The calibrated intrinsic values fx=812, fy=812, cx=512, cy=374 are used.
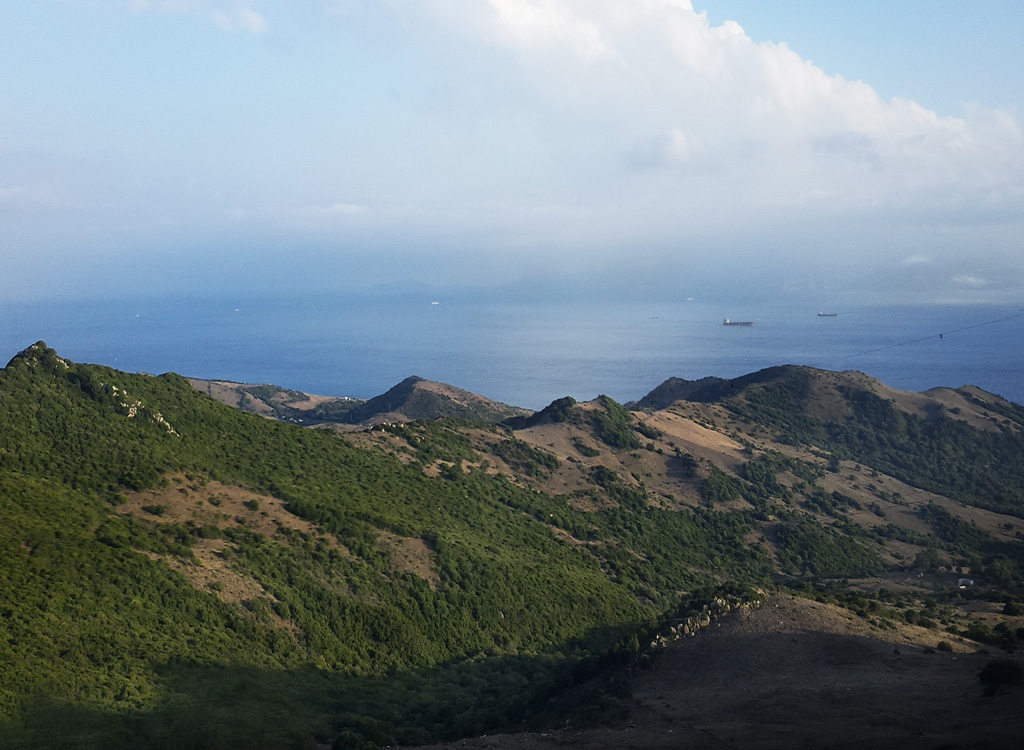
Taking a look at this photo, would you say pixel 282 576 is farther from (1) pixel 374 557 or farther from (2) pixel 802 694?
(2) pixel 802 694

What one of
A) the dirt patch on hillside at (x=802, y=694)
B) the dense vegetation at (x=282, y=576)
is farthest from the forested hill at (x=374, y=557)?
the dirt patch on hillside at (x=802, y=694)

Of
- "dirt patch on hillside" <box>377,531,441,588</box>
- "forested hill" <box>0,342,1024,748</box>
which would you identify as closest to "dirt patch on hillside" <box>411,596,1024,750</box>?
"forested hill" <box>0,342,1024,748</box>

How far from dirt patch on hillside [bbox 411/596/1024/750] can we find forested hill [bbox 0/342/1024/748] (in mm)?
1540

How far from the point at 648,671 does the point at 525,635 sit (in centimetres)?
972

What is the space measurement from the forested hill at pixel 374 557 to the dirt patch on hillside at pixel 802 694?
1540mm

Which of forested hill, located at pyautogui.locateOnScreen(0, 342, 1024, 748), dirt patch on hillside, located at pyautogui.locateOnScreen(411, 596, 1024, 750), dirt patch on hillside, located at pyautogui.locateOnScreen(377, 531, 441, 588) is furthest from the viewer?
dirt patch on hillside, located at pyautogui.locateOnScreen(377, 531, 441, 588)

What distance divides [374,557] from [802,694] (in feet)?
60.7

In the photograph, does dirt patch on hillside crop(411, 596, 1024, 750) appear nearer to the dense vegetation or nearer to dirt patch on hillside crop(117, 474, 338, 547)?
the dense vegetation

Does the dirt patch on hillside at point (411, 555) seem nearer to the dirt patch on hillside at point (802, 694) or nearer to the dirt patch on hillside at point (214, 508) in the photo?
the dirt patch on hillside at point (214, 508)

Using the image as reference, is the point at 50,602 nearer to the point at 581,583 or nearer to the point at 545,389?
the point at 581,583

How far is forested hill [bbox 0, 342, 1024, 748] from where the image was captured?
2198 cm

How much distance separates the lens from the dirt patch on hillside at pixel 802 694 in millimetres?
16781

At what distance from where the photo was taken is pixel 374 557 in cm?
3328

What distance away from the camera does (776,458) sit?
221 ft
